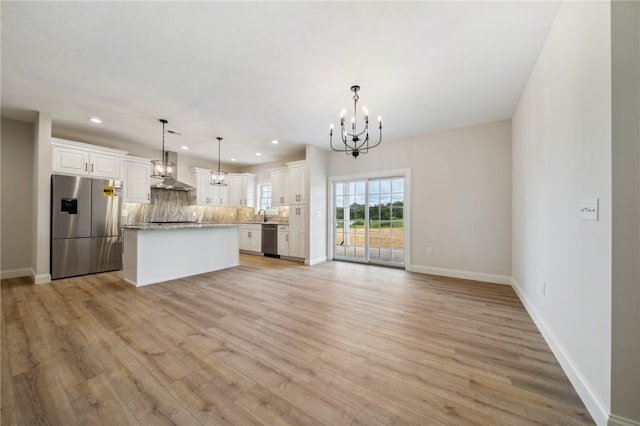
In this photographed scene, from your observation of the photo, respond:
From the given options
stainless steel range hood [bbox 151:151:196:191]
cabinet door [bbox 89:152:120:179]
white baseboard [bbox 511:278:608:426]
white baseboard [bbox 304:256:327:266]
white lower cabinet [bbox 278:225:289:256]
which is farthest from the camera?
white lower cabinet [bbox 278:225:289:256]

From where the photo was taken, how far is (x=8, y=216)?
13.6ft

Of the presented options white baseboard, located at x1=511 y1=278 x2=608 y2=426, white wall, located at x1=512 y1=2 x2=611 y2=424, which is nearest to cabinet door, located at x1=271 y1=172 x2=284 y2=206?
white wall, located at x1=512 y1=2 x2=611 y2=424

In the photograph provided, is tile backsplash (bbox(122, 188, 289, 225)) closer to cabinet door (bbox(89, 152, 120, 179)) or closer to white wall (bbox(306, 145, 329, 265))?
cabinet door (bbox(89, 152, 120, 179))

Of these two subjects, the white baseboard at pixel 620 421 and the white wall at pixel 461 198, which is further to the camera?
the white wall at pixel 461 198

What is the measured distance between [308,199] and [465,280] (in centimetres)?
351

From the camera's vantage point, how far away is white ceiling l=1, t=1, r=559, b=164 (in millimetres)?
1886

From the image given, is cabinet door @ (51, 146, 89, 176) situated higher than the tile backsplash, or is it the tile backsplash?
cabinet door @ (51, 146, 89, 176)

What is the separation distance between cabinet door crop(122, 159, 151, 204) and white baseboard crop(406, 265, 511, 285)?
616 centimetres

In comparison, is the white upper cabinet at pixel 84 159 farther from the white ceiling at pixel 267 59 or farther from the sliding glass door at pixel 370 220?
the sliding glass door at pixel 370 220

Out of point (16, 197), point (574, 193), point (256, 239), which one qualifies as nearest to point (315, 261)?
point (256, 239)

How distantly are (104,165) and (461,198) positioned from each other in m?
7.06

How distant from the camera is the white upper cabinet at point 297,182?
5.87 m

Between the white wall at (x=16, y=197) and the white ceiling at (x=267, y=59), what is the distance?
0.52m

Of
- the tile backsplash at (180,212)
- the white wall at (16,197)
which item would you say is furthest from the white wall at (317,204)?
the white wall at (16,197)
